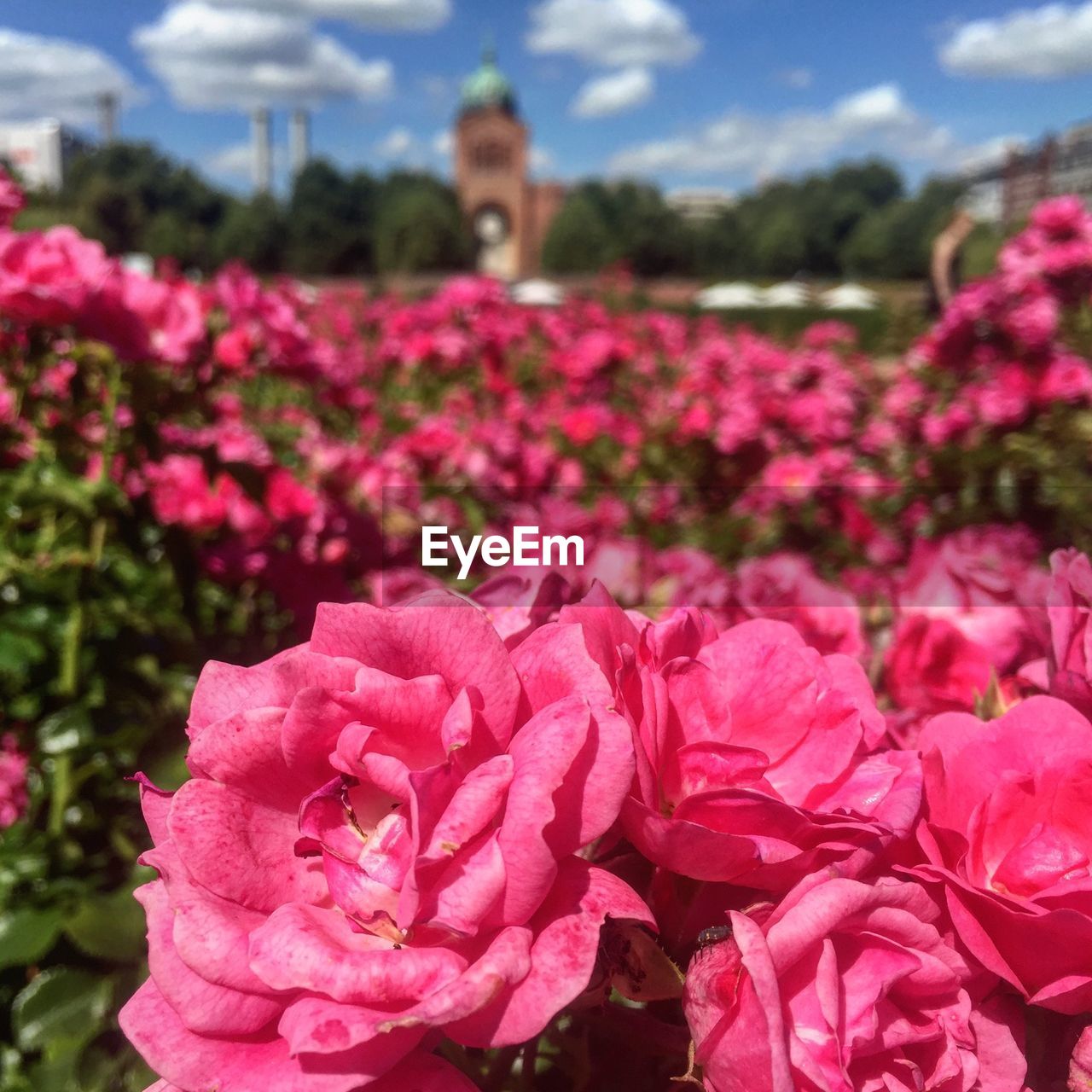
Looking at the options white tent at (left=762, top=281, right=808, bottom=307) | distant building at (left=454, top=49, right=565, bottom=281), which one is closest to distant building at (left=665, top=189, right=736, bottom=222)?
distant building at (left=454, top=49, right=565, bottom=281)

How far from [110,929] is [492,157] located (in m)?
40.3

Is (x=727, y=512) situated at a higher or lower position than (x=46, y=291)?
lower

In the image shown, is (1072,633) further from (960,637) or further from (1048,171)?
(1048,171)

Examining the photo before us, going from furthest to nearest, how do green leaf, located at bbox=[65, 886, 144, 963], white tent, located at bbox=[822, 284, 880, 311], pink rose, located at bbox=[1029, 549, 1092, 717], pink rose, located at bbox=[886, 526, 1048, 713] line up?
white tent, located at bbox=[822, 284, 880, 311] < green leaf, located at bbox=[65, 886, 144, 963] < pink rose, located at bbox=[886, 526, 1048, 713] < pink rose, located at bbox=[1029, 549, 1092, 717]

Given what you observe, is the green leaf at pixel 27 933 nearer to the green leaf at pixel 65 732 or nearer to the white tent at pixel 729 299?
the green leaf at pixel 65 732

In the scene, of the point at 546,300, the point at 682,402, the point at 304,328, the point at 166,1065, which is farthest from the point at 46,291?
the point at 546,300

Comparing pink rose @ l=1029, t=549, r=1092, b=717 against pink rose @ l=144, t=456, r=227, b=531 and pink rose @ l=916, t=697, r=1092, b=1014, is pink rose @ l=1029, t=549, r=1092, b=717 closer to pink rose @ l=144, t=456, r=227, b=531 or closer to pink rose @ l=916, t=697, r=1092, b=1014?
pink rose @ l=916, t=697, r=1092, b=1014

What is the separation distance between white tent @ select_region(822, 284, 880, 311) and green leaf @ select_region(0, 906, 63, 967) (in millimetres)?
20741

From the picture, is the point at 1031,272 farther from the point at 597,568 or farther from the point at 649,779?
the point at 649,779

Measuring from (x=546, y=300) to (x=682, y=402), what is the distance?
37.7 ft

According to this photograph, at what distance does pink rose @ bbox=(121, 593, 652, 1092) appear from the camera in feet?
0.97

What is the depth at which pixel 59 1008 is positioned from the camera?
2.99 feet

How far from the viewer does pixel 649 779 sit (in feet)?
1.13

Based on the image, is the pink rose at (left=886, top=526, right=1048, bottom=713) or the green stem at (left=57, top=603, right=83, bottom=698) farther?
the green stem at (left=57, top=603, right=83, bottom=698)
